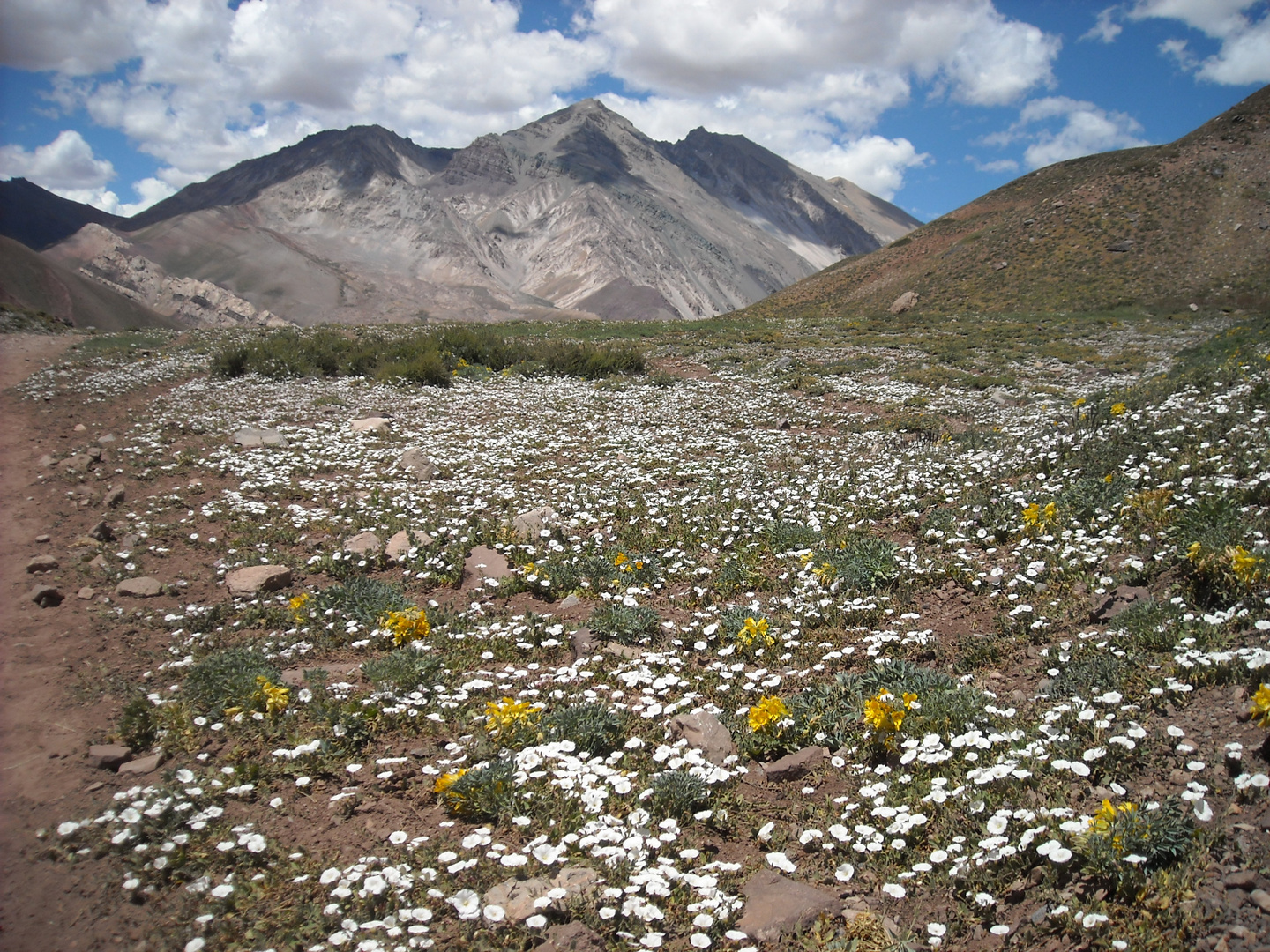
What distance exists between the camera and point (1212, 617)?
5.23m

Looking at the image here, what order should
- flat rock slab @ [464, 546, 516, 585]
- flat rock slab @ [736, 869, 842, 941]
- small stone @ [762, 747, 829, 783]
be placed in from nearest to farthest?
1. flat rock slab @ [736, 869, 842, 941]
2. small stone @ [762, 747, 829, 783]
3. flat rock slab @ [464, 546, 516, 585]

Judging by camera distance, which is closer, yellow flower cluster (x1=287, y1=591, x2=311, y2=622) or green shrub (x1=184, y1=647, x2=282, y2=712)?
green shrub (x1=184, y1=647, x2=282, y2=712)

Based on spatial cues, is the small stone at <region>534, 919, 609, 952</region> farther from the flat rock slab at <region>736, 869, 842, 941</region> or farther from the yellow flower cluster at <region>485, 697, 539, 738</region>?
the yellow flower cluster at <region>485, 697, 539, 738</region>

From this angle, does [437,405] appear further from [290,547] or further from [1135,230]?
[1135,230]

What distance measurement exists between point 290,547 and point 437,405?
9885 mm

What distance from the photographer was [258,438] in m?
14.2

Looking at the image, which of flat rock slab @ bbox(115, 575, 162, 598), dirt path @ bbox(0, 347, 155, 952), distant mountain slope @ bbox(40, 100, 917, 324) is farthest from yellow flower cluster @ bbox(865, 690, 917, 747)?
distant mountain slope @ bbox(40, 100, 917, 324)

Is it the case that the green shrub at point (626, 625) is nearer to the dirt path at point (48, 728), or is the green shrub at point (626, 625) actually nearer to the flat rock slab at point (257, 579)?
the flat rock slab at point (257, 579)

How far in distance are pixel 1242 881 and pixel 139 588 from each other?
9432mm

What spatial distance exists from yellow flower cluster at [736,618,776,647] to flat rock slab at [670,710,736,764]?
1084mm

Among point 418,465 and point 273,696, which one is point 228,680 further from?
point 418,465

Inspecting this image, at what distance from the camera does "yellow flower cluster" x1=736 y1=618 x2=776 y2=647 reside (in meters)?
6.59

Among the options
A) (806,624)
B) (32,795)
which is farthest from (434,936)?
(806,624)

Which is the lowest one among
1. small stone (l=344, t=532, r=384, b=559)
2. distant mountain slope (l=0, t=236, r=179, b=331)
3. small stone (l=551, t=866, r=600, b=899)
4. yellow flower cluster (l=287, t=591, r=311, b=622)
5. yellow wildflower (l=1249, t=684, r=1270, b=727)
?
small stone (l=551, t=866, r=600, b=899)
